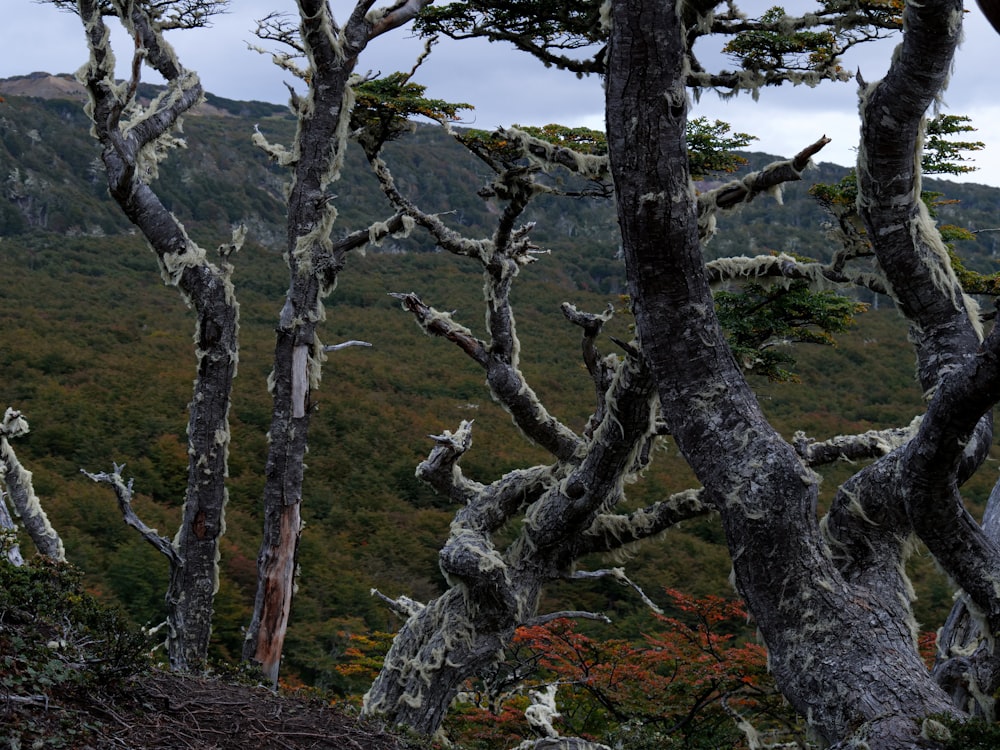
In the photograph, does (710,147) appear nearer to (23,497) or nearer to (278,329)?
(278,329)

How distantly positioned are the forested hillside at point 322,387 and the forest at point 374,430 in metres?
0.09

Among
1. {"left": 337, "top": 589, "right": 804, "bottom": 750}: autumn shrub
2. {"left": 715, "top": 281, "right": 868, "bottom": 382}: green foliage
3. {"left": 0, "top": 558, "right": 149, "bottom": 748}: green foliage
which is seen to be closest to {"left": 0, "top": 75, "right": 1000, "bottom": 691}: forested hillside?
{"left": 715, "top": 281, "right": 868, "bottom": 382}: green foliage

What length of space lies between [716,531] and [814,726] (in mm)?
15533

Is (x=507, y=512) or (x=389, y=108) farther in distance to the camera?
(x=389, y=108)

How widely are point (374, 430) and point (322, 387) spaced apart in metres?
3.75

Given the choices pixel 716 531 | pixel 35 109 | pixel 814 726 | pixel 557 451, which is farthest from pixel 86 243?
pixel 814 726

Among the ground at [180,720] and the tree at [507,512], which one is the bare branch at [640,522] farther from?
the ground at [180,720]

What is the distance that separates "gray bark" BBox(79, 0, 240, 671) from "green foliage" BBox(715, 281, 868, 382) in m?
3.62

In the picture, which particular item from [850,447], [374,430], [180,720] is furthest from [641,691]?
[374,430]

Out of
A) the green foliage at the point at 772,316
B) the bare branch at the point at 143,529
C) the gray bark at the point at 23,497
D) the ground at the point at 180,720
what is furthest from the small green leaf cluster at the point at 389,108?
the ground at the point at 180,720

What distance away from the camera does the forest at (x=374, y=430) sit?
8773 mm

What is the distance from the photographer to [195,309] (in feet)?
17.4

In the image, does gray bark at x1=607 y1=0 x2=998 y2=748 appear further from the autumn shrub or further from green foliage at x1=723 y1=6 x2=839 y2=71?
the autumn shrub

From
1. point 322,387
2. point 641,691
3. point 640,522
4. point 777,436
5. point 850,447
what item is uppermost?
point 777,436
